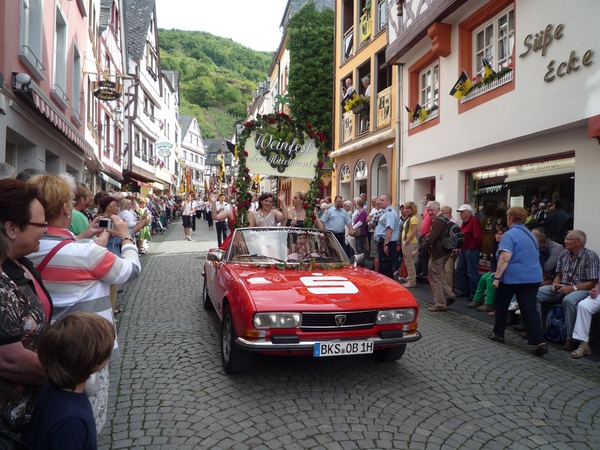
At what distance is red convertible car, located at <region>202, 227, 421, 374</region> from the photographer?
411cm

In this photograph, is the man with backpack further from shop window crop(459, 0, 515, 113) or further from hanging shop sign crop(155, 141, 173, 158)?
hanging shop sign crop(155, 141, 173, 158)

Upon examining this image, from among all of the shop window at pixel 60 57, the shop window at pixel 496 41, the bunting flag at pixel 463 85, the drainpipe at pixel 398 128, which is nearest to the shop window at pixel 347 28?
the drainpipe at pixel 398 128

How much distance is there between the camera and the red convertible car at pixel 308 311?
4109 millimetres

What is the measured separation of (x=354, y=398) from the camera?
162 inches

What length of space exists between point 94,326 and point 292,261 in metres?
3.77

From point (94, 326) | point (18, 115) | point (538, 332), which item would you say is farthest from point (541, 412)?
point (18, 115)

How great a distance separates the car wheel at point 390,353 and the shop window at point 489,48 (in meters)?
5.82

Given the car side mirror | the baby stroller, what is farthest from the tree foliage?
the car side mirror

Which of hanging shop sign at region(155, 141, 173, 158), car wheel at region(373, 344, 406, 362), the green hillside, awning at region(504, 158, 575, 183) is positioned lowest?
car wheel at region(373, 344, 406, 362)

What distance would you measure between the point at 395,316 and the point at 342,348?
0.62m

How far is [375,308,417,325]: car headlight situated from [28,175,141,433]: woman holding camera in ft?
7.89

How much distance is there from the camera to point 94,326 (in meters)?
1.79

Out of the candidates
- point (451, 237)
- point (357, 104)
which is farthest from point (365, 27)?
point (451, 237)

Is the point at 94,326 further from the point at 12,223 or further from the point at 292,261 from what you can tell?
the point at 292,261
